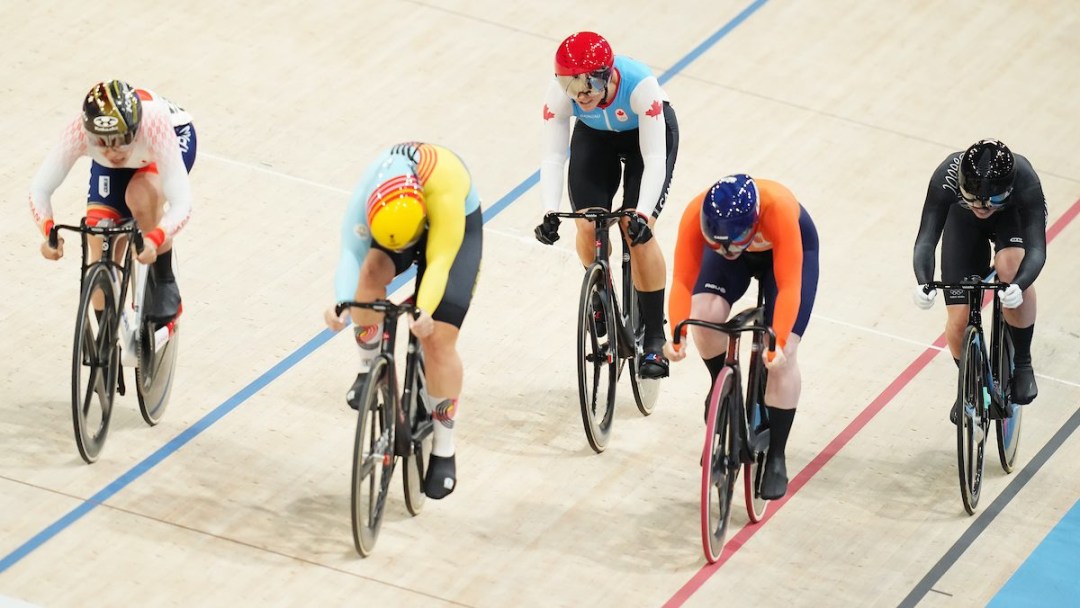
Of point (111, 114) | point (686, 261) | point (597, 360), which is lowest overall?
point (597, 360)

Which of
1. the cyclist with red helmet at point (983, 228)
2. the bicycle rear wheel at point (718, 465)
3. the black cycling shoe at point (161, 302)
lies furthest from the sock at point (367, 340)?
the cyclist with red helmet at point (983, 228)

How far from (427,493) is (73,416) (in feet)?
4.07

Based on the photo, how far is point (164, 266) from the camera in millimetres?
6777

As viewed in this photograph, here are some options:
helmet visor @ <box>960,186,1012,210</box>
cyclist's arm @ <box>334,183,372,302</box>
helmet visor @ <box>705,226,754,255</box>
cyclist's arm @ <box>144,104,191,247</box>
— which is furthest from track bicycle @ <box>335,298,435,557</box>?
helmet visor @ <box>960,186,1012,210</box>

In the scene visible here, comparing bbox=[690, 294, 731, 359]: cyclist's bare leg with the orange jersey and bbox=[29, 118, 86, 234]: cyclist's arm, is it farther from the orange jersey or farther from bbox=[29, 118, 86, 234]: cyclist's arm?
bbox=[29, 118, 86, 234]: cyclist's arm

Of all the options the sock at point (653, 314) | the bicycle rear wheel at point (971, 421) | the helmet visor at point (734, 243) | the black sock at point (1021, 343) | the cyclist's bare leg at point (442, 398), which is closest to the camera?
the helmet visor at point (734, 243)

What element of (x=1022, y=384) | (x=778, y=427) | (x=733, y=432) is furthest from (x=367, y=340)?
(x=1022, y=384)

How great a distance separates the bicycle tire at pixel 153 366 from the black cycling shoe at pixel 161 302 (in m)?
0.01

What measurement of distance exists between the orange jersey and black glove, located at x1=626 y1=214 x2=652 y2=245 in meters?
0.54

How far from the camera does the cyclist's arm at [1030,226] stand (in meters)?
6.48

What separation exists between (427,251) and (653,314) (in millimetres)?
1415

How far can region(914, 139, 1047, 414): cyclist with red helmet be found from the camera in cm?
636

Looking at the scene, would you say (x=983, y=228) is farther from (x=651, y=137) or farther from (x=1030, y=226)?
(x=651, y=137)

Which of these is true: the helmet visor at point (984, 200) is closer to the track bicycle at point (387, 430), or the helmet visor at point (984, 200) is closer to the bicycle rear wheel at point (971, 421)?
the bicycle rear wheel at point (971, 421)
